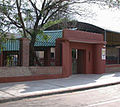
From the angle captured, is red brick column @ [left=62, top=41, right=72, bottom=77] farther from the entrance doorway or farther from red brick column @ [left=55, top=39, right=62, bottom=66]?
the entrance doorway

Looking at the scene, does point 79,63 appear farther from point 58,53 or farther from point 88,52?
point 58,53

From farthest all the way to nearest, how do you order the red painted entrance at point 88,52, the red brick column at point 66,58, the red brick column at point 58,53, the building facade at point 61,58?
1. the red painted entrance at point 88,52
2. the red brick column at point 58,53
3. the red brick column at point 66,58
4. the building facade at point 61,58

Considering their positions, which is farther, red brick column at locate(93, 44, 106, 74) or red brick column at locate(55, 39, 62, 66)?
red brick column at locate(93, 44, 106, 74)

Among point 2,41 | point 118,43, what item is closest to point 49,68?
point 2,41

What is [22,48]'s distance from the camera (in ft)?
45.3

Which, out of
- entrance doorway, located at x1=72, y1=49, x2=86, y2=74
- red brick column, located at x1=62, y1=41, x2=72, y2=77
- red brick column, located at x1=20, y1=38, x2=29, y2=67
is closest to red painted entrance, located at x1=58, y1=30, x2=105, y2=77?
entrance doorway, located at x1=72, y1=49, x2=86, y2=74

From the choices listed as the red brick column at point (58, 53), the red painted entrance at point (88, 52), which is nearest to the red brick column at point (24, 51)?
the red brick column at point (58, 53)

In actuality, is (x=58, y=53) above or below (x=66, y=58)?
above

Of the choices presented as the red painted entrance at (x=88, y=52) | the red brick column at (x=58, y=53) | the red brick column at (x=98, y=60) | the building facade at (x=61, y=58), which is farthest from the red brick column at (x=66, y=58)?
the red brick column at (x=98, y=60)

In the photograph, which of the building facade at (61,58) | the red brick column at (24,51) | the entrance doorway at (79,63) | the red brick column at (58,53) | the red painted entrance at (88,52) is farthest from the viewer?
the entrance doorway at (79,63)

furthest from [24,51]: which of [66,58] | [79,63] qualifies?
[79,63]

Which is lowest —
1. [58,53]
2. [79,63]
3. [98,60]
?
[79,63]

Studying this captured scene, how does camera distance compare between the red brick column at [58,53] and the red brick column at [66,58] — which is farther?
the red brick column at [58,53]

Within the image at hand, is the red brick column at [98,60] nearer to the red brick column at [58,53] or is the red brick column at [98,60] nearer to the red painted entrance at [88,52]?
the red painted entrance at [88,52]
